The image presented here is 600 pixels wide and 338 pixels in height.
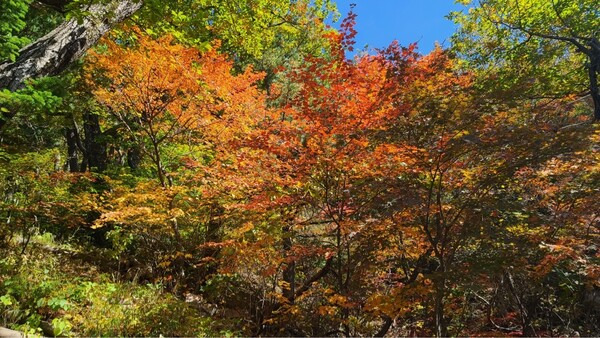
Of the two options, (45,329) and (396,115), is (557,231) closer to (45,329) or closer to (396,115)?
(396,115)

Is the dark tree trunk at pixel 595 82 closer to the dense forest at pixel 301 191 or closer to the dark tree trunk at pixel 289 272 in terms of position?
the dense forest at pixel 301 191

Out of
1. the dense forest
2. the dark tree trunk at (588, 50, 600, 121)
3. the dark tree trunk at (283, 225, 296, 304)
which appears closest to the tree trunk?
the dense forest

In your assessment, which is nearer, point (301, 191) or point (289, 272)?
point (301, 191)

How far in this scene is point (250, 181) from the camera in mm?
6719

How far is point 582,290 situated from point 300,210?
21.2 feet

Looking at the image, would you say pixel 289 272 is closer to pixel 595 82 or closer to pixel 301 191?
pixel 301 191

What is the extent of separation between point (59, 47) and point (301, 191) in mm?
4083

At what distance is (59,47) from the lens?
4.37 meters

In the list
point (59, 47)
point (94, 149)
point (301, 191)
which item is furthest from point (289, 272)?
point (94, 149)

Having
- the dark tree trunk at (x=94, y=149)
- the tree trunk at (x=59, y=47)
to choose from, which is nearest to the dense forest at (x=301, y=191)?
the tree trunk at (x=59, y=47)

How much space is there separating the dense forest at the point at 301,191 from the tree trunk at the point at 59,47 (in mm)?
22

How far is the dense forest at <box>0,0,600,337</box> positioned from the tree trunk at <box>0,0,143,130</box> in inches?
0.9

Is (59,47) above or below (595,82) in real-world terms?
below

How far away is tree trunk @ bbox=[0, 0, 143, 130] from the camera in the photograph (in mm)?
4137
